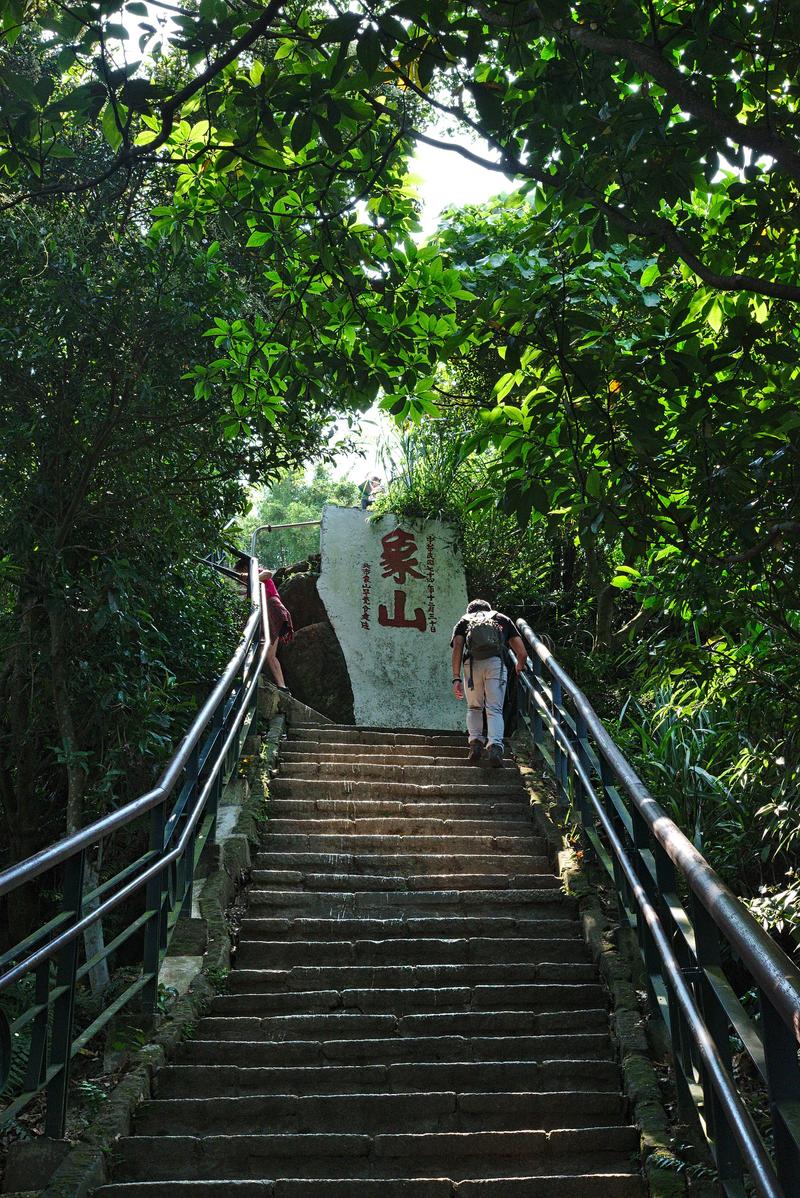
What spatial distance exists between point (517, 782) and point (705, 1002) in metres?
4.96

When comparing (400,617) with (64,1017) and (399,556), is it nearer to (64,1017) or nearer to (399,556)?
(399,556)

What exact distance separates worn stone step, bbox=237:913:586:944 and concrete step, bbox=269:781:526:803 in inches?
75.0

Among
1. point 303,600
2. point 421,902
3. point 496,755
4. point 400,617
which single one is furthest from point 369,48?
point 303,600

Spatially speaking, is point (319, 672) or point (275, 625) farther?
point (319, 672)

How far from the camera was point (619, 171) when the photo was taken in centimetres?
314

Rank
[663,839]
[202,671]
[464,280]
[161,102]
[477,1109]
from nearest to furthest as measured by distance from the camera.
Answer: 1. [663,839]
2. [161,102]
3. [477,1109]
4. [464,280]
5. [202,671]

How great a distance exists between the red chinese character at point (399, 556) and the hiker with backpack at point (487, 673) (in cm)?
324

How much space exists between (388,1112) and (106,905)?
122cm

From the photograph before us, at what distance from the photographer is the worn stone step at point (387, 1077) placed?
3.94 metres

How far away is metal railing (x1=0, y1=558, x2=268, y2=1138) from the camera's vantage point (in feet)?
9.52

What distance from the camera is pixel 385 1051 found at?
4172 mm

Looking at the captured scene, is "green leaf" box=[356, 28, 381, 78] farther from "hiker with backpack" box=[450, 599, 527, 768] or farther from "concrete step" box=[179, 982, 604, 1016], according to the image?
"hiker with backpack" box=[450, 599, 527, 768]

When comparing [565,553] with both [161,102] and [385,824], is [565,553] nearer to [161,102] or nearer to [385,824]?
[385,824]

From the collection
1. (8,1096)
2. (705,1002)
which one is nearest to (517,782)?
(8,1096)
